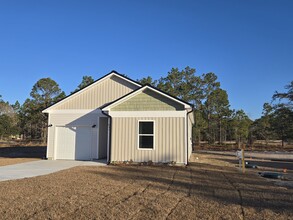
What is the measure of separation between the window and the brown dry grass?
4785 mm

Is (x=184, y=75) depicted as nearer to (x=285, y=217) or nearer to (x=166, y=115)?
(x=166, y=115)

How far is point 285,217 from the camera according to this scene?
513 centimetres

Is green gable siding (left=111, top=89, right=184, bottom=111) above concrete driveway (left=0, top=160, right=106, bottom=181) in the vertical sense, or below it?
above

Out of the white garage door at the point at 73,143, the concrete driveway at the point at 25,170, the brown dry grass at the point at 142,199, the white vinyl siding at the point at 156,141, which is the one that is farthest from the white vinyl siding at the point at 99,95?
the brown dry grass at the point at 142,199

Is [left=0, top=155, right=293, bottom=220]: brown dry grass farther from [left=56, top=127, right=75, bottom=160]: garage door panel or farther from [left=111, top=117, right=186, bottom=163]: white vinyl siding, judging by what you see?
[left=56, top=127, right=75, bottom=160]: garage door panel

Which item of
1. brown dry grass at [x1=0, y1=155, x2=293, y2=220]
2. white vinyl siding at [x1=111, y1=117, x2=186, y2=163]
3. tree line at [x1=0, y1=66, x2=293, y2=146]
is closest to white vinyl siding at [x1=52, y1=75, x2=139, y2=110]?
white vinyl siding at [x1=111, y1=117, x2=186, y2=163]

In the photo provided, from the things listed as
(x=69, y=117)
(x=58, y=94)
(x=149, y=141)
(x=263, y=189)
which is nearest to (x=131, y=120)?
(x=149, y=141)

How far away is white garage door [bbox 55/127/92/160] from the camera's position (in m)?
16.7

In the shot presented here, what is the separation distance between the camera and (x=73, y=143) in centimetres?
1683

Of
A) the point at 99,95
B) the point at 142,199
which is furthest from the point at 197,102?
the point at 142,199

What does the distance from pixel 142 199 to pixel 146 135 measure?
7.73 meters

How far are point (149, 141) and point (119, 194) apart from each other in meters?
7.30

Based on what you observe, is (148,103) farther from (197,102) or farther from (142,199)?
(197,102)

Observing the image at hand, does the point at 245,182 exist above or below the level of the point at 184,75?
below
